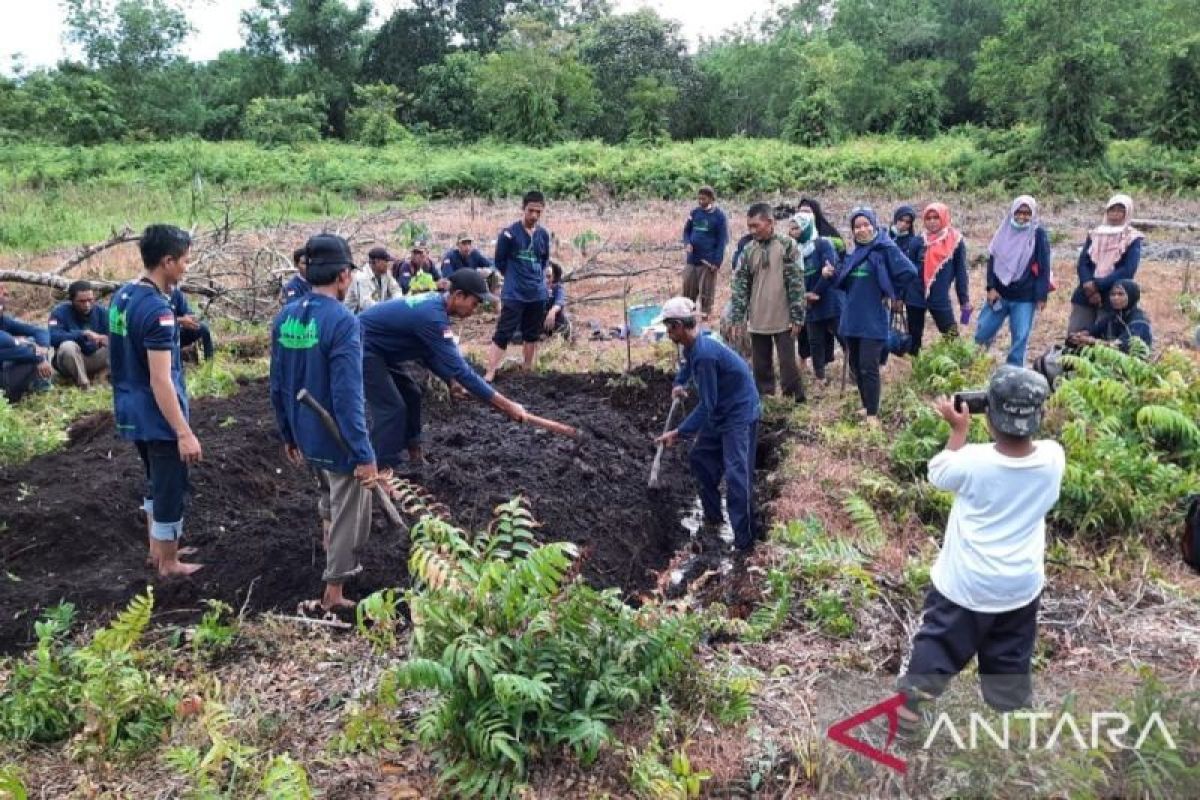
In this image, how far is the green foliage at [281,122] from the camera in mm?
33094

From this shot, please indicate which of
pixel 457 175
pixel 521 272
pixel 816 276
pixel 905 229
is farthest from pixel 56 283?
pixel 457 175

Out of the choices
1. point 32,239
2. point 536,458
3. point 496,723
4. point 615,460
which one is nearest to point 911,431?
point 615,460

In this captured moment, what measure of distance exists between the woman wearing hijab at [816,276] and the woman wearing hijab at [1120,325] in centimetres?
200

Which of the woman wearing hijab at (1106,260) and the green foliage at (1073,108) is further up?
the green foliage at (1073,108)

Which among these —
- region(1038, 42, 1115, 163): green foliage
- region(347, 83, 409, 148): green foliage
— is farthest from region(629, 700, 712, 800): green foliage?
region(347, 83, 409, 148): green foliage

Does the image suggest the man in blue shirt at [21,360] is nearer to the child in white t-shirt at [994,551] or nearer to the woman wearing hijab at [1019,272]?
the child in white t-shirt at [994,551]

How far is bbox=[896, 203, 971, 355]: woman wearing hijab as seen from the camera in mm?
8367

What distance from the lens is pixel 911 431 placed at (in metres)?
6.76

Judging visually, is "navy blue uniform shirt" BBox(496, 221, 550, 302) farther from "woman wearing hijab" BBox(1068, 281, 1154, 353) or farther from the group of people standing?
"woman wearing hijab" BBox(1068, 281, 1154, 353)

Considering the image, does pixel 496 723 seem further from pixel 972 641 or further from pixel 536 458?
pixel 536 458

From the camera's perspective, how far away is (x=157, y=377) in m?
4.63

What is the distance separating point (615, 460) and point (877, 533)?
241 centimetres

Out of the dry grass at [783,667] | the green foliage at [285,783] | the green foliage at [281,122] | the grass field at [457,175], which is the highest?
the green foliage at [281,122]

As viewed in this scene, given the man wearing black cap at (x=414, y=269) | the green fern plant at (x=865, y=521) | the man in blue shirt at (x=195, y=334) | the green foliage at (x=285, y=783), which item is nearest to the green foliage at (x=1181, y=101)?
the man wearing black cap at (x=414, y=269)
